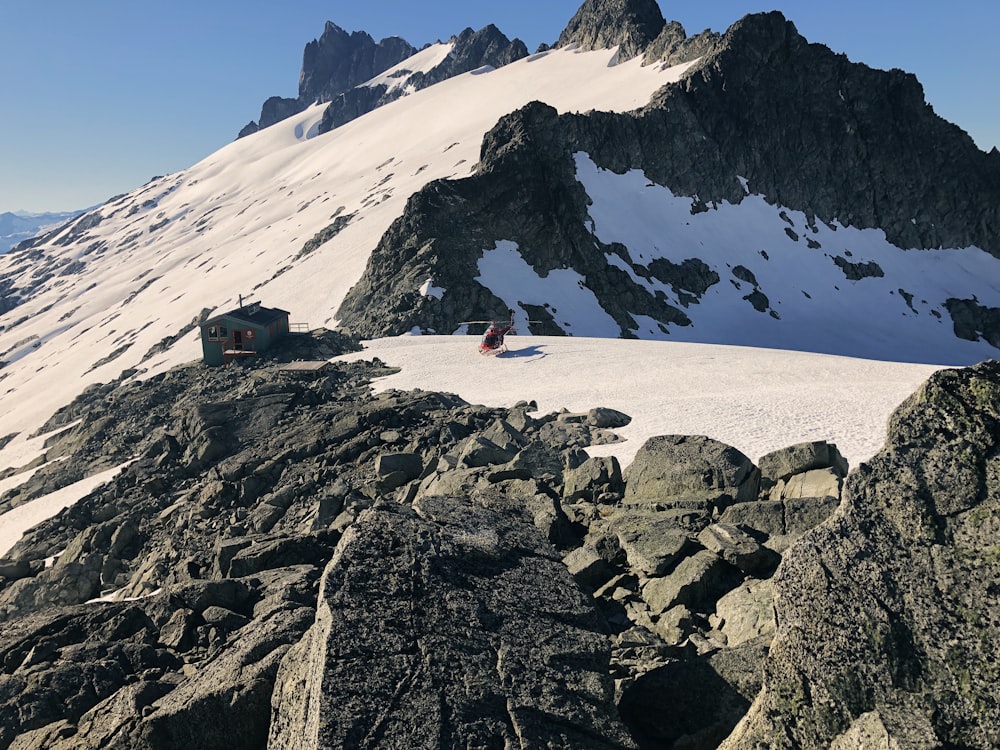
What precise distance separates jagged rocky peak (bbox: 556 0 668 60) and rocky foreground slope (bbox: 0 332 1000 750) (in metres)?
147

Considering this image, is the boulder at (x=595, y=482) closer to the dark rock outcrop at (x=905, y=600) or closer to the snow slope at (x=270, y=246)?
the dark rock outcrop at (x=905, y=600)

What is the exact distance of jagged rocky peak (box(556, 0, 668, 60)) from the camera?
14612 centimetres

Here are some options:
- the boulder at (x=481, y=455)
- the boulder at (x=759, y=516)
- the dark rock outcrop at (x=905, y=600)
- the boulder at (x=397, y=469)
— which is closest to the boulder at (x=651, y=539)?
the boulder at (x=759, y=516)

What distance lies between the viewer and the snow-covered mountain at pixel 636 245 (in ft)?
216

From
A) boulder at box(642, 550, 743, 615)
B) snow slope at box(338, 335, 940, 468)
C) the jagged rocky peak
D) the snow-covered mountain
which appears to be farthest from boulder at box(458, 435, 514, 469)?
the jagged rocky peak

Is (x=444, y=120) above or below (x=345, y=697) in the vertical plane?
above

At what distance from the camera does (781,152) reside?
97875mm

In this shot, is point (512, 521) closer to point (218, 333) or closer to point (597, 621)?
point (597, 621)

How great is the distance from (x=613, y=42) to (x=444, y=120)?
140 ft

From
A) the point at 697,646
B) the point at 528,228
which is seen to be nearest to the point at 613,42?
the point at 528,228

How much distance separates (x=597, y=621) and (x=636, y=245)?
2852 inches

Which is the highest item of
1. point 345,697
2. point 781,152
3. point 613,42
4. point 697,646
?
point 613,42

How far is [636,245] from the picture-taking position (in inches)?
3049

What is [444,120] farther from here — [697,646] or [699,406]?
[697,646]
